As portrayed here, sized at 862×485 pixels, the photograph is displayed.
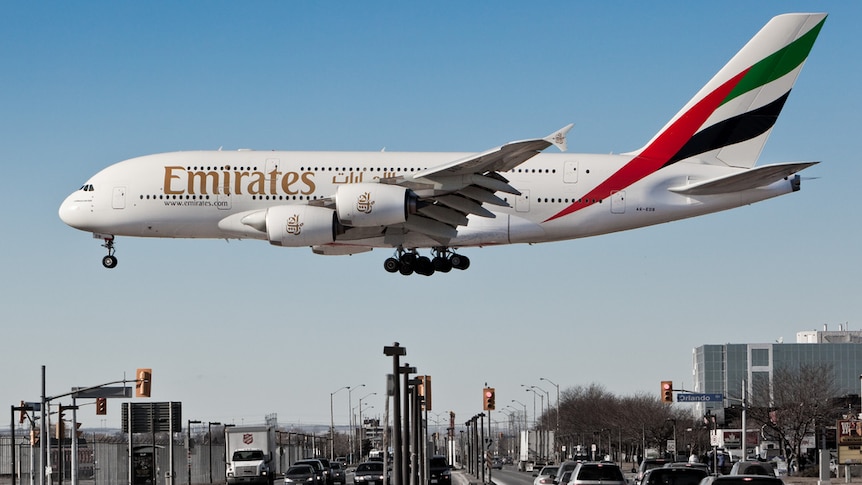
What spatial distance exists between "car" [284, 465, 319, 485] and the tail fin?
833 inches

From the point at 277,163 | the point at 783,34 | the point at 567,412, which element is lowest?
the point at 567,412

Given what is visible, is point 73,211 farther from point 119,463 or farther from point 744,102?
point 119,463

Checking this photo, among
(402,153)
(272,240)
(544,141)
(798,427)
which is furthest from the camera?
(798,427)

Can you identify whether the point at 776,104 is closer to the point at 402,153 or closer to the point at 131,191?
the point at 402,153

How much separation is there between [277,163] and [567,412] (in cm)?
13996

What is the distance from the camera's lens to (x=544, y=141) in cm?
4388

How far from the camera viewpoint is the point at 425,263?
175 feet

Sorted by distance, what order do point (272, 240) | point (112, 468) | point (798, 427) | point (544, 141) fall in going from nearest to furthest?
point (544, 141) < point (272, 240) < point (112, 468) < point (798, 427)

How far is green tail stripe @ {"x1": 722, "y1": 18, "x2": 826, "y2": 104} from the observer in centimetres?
5778

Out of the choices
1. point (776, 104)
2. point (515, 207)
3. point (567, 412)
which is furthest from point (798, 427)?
point (567, 412)

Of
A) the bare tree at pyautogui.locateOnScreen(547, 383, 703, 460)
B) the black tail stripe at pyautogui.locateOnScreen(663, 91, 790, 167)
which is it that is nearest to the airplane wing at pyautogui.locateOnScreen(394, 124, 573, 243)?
the black tail stripe at pyautogui.locateOnScreen(663, 91, 790, 167)

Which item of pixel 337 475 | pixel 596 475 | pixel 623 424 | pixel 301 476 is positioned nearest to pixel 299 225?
pixel 301 476

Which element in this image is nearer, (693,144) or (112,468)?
(693,144)

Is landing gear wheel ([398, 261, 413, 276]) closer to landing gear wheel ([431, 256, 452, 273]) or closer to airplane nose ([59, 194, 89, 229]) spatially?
landing gear wheel ([431, 256, 452, 273])
